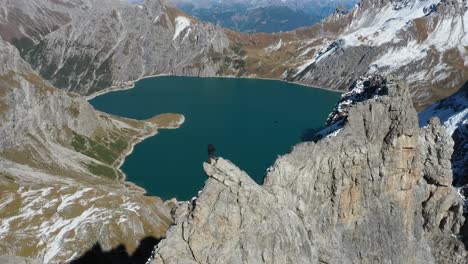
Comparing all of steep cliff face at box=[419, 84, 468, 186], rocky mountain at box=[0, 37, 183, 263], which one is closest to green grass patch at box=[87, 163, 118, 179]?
rocky mountain at box=[0, 37, 183, 263]

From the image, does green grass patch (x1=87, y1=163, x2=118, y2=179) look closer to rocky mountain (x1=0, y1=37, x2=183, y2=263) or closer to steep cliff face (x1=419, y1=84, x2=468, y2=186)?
rocky mountain (x1=0, y1=37, x2=183, y2=263)

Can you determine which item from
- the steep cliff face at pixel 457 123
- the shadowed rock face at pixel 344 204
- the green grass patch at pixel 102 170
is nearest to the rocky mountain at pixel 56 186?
the green grass patch at pixel 102 170

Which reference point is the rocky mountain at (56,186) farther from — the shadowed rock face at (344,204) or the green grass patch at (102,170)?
the shadowed rock face at (344,204)

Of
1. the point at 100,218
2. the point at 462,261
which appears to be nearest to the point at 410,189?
the point at 462,261

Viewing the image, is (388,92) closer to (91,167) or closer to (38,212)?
(38,212)

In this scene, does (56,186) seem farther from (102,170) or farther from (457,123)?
(457,123)

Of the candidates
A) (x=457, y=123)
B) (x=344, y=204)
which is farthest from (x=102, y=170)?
(x=344, y=204)

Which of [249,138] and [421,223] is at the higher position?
[249,138]
